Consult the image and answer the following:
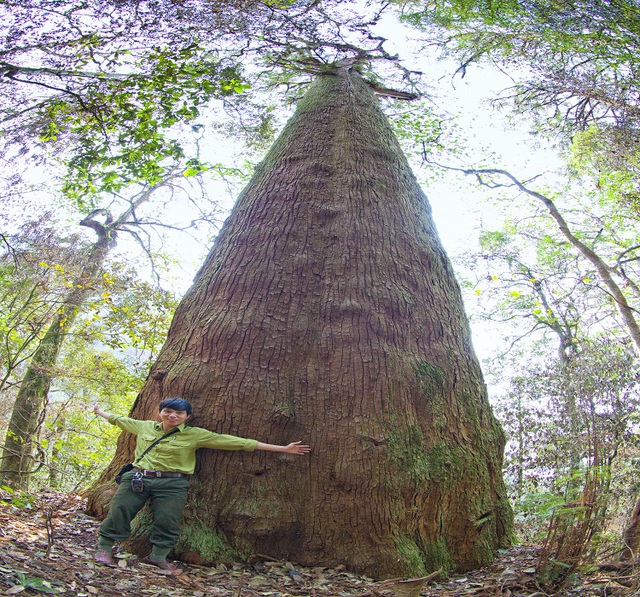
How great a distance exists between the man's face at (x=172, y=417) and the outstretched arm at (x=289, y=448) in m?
0.55

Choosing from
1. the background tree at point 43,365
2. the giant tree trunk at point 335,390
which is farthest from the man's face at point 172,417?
the background tree at point 43,365

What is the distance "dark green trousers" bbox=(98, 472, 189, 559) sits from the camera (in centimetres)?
285

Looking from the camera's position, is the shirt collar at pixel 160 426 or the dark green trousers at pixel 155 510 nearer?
A: the dark green trousers at pixel 155 510

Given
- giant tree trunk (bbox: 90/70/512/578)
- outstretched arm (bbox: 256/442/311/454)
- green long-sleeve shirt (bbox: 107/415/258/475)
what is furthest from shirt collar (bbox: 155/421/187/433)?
outstretched arm (bbox: 256/442/311/454)

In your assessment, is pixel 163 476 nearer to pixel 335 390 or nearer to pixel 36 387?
pixel 335 390

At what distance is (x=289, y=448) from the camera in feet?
10.1

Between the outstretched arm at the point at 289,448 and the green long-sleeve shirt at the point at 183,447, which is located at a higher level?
the outstretched arm at the point at 289,448

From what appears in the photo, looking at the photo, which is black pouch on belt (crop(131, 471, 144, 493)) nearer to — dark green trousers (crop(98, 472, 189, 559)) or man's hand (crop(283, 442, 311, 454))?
dark green trousers (crop(98, 472, 189, 559))

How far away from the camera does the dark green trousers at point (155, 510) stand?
2846mm

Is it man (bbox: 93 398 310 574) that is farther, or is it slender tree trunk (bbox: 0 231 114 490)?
slender tree trunk (bbox: 0 231 114 490)

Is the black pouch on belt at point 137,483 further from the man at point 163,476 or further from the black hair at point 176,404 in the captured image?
the black hair at point 176,404

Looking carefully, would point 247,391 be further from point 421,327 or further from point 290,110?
point 290,110

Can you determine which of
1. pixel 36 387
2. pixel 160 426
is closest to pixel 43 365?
pixel 36 387

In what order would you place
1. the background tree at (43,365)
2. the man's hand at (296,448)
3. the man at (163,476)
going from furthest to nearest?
the background tree at (43,365)
the man's hand at (296,448)
the man at (163,476)
